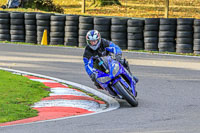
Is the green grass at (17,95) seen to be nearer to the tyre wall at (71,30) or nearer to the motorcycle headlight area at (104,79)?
the motorcycle headlight area at (104,79)

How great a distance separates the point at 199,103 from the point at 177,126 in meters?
2.33

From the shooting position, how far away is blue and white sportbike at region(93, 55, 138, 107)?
9297mm

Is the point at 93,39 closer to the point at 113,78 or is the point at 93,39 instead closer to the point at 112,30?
the point at 113,78

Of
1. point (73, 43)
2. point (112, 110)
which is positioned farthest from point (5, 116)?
point (73, 43)

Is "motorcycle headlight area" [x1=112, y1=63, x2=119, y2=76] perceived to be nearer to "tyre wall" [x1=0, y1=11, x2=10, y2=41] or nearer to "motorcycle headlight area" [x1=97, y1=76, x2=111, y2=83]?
"motorcycle headlight area" [x1=97, y1=76, x2=111, y2=83]

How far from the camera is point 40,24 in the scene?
67.9ft

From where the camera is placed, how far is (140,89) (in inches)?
445

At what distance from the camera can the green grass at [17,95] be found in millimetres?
8188

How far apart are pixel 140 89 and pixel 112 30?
26.2ft

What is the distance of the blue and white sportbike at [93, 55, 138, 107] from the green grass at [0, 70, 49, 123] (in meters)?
1.23

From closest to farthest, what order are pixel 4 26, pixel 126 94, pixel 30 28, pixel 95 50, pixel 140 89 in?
pixel 126 94 → pixel 95 50 → pixel 140 89 → pixel 30 28 → pixel 4 26

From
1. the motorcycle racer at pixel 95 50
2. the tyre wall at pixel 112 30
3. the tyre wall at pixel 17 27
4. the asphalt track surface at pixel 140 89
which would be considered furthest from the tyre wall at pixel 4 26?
the motorcycle racer at pixel 95 50

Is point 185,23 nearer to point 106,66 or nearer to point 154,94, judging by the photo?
point 154,94

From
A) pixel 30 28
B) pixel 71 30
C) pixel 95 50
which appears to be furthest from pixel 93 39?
pixel 30 28
